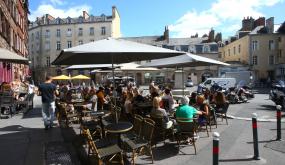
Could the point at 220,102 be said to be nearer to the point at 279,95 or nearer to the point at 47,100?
the point at 47,100

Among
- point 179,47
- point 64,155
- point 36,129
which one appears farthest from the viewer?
point 179,47

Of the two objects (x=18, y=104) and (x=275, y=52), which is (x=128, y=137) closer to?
(x=18, y=104)

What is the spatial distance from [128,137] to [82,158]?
1.09m

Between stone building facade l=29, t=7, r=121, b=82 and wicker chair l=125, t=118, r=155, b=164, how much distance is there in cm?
6439

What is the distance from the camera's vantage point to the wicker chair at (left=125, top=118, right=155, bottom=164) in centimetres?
661

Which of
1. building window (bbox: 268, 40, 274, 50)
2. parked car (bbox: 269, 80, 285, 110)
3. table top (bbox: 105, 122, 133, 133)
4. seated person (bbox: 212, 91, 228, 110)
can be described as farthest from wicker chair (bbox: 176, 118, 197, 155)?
building window (bbox: 268, 40, 274, 50)

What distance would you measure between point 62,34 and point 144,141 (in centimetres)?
6963

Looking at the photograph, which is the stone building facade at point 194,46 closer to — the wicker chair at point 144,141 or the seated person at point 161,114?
the seated person at point 161,114

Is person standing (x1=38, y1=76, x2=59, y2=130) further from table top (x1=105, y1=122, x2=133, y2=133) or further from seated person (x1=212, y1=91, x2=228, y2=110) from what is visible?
seated person (x1=212, y1=91, x2=228, y2=110)

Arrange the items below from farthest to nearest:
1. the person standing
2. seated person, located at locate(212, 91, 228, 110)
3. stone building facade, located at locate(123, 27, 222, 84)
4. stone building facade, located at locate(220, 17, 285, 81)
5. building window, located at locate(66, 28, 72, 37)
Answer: building window, located at locate(66, 28, 72, 37), stone building facade, located at locate(123, 27, 222, 84), stone building facade, located at locate(220, 17, 285, 81), seated person, located at locate(212, 91, 228, 110), the person standing

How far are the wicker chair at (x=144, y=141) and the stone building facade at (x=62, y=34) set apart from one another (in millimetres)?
64392

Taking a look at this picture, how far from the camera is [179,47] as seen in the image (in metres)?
68.6

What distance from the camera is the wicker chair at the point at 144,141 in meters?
6.61

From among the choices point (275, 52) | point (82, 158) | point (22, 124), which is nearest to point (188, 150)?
point (82, 158)
